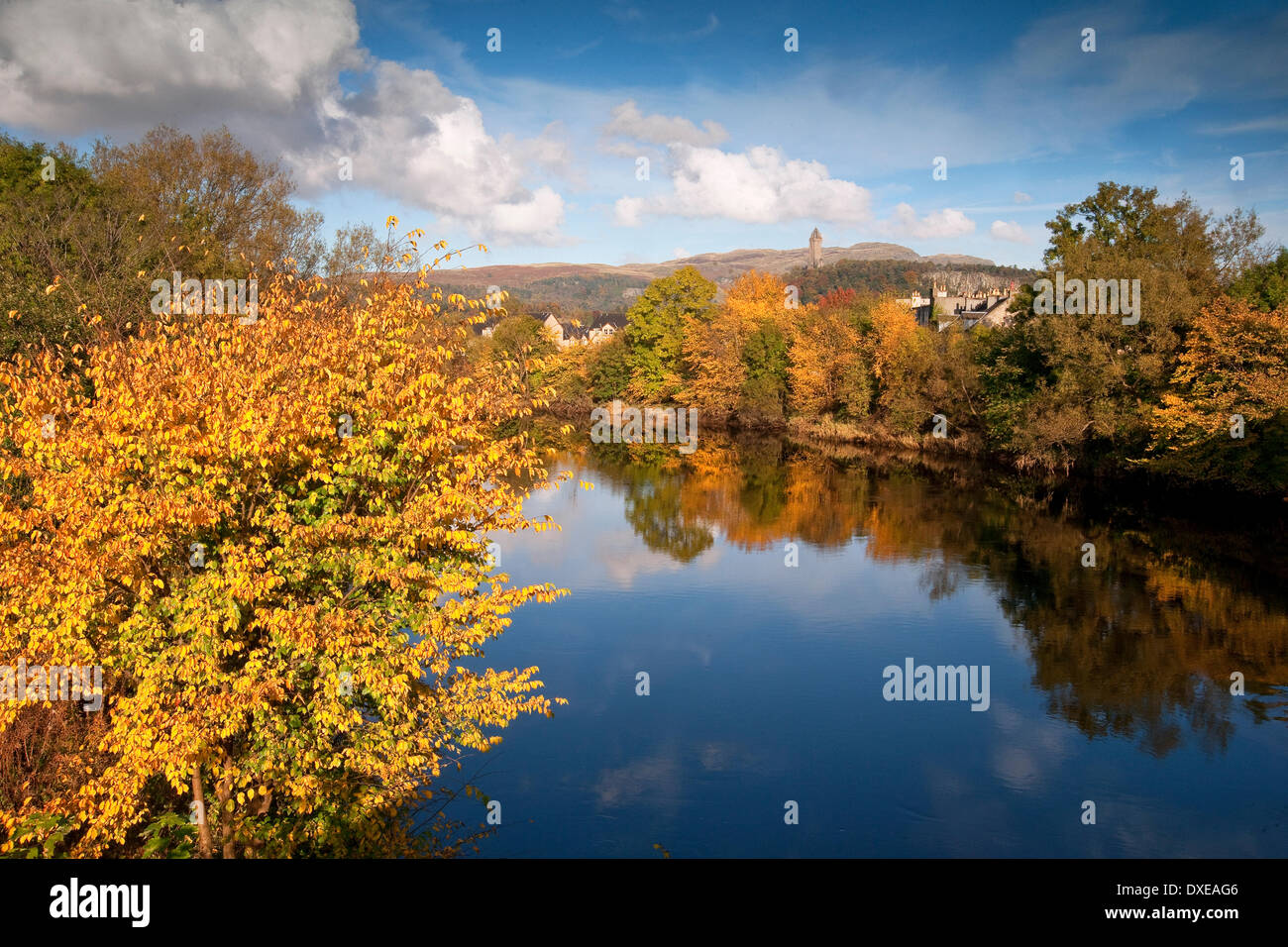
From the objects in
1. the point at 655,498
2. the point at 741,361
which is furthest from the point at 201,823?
the point at 741,361

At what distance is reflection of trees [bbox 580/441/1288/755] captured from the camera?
643 inches

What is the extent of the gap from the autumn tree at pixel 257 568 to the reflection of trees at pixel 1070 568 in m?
11.7

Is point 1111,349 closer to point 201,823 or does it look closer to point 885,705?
point 885,705

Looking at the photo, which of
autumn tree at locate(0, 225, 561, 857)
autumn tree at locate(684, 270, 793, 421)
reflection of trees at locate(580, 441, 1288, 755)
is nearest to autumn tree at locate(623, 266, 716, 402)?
autumn tree at locate(684, 270, 793, 421)

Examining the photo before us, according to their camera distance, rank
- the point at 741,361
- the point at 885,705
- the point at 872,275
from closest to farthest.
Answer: the point at 885,705, the point at 741,361, the point at 872,275

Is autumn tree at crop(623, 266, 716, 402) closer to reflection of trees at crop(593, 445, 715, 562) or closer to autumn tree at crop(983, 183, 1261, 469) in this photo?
reflection of trees at crop(593, 445, 715, 562)

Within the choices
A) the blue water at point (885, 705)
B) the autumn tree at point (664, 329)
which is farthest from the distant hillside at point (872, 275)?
A: the blue water at point (885, 705)

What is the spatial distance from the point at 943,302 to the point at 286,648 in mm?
104290

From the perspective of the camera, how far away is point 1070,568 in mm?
25000

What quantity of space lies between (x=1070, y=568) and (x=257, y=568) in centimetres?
2288

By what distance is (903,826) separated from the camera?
480 inches

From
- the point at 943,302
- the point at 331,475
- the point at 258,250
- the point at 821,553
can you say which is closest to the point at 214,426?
the point at 331,475

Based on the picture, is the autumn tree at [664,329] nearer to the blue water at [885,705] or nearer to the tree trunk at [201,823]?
the blue water at [885,705]
